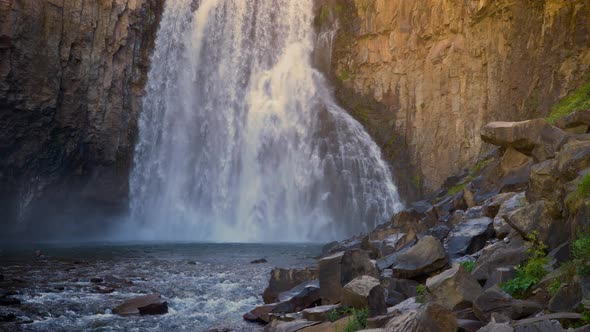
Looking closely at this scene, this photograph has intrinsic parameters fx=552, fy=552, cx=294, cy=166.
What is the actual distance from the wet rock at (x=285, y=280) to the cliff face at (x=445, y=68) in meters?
20.2

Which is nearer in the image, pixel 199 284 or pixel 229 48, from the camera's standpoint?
pixel 199 284

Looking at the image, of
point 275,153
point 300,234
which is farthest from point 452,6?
point 300,234

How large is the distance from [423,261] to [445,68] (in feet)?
90.6

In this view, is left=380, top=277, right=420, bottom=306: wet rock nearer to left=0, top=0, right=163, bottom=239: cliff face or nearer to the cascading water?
the cascading water

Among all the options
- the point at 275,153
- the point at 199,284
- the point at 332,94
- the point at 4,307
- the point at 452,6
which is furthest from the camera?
the point at 332,94

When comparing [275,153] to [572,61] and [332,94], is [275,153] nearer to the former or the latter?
[332,94]

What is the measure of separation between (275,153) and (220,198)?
4785 mm

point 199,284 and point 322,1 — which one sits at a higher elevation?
point 322,1

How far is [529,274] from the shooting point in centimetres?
752

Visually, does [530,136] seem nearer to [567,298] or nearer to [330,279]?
[330,279]

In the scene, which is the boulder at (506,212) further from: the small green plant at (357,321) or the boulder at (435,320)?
the boulder at (435,320)

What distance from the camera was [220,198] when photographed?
120 ft

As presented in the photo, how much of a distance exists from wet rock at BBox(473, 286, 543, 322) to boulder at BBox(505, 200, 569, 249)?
Result: 165 centimetres

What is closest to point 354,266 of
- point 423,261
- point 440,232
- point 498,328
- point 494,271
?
point 423,261
